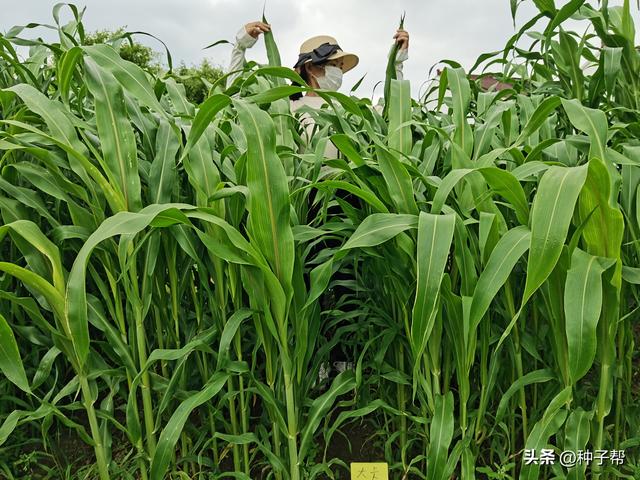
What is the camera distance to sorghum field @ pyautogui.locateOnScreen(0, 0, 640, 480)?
30.8 inches

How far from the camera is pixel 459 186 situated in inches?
38.7

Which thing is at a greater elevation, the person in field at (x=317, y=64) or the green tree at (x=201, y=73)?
the green tree at (x=201, y=73)

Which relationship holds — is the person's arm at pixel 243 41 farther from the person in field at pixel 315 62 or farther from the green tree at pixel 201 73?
the green tree at pixel 201 73

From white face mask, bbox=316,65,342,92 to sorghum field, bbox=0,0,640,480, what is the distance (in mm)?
924

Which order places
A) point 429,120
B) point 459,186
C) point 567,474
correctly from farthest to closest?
point 429,120
point 459,186
point 567,474

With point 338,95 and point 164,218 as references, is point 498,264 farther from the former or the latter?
point 164,218

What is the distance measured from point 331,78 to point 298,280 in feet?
4.40

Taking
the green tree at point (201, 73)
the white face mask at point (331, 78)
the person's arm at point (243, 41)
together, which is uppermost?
the green tree at point (201, 73)

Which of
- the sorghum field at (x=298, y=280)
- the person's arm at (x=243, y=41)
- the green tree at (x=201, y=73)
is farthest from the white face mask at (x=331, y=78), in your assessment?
the green tree at (x=201, y=73)

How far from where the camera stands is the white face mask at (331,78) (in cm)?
201

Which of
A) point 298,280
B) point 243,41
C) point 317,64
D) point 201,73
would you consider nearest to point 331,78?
point 317,64

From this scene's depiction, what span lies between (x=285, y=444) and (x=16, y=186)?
0.69 meters

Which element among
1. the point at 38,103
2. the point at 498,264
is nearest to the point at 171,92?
the point at 38,103

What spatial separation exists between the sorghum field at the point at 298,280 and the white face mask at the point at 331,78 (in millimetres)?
924
